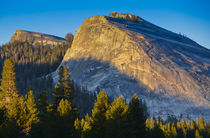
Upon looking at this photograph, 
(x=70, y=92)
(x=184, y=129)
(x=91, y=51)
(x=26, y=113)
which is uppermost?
(x=91, y=51)

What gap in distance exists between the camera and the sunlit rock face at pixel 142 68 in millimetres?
89188

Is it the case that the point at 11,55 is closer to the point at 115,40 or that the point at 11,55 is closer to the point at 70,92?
the point at 115,40

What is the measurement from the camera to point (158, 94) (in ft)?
300

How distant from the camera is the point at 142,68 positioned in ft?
334

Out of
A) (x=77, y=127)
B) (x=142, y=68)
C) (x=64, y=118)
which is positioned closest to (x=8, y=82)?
(x=64, y=118)

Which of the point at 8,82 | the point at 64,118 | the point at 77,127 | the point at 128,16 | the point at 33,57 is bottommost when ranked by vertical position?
the point at 77,127

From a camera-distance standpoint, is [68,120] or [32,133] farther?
[68,120]

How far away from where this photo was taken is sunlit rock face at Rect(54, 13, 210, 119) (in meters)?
89.2

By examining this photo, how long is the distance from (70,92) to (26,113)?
9.49 metres

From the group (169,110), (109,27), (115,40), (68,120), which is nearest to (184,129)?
(169,110)

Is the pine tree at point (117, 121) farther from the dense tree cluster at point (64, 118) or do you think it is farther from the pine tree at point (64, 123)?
the pine tree at point (64, 123)

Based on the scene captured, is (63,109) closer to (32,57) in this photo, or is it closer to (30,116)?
(30,116)

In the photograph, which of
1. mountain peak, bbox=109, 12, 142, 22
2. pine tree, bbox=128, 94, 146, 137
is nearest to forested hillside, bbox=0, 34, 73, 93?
mountain peak, bbox=109, 12, 142, 22

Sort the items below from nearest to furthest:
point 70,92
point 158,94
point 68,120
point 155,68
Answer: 1. point 68,120
2. point 70,92
3. point 158,94
4. point 155,68
